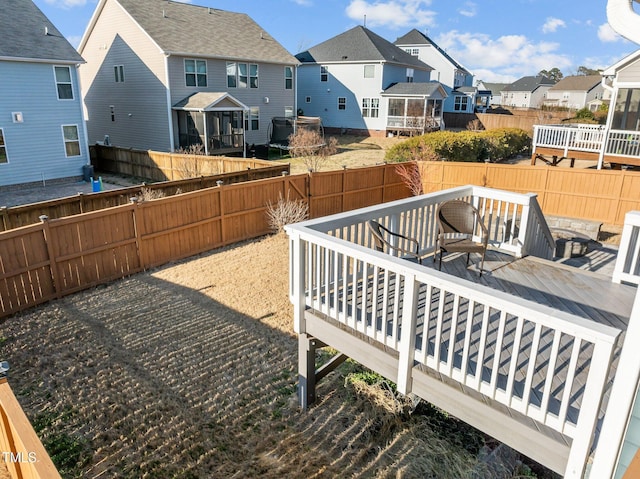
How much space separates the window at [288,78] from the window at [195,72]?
18.7 feet

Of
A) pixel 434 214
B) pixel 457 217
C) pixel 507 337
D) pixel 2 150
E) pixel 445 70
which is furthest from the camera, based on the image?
pixel 445 70

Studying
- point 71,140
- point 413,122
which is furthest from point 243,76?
point 413,122

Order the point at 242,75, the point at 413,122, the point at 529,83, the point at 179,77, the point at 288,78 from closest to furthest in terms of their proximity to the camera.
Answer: the point at 179,77 < the point at 242,75 < the point at 288,78 < the point at 413,122 < the point at 529,83

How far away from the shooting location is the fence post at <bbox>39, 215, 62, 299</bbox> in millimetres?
7188

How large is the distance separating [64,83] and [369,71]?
805 inches

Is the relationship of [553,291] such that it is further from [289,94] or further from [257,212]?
[289,94]

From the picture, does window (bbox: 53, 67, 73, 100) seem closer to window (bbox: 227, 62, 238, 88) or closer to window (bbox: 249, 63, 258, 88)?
window (bbox: 227, 62, 238, 88)

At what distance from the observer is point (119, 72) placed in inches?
934

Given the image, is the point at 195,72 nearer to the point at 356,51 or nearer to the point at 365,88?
the point at 365,88

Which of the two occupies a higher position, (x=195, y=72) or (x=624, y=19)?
(x=195, y=72)

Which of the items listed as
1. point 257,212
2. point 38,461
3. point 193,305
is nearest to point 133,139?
point 257,212

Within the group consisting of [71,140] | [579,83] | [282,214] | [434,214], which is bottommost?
[282,214]

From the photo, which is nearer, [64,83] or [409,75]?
[64,83]

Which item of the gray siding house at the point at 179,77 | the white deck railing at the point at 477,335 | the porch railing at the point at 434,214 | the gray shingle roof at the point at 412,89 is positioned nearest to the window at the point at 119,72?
the gray siding house at the point at 179,77
